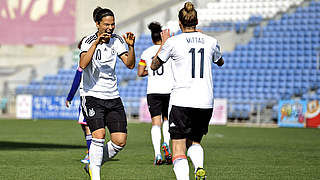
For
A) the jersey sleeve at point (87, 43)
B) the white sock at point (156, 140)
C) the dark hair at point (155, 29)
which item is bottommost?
the white sock at point (156, 140)

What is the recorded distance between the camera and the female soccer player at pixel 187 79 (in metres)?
6.83

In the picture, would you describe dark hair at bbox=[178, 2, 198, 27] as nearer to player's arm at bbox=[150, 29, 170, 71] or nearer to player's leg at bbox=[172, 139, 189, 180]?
player's arm at bbox=[150, 29, 170, 71]

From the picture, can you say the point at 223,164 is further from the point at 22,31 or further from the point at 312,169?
the point at 22,31

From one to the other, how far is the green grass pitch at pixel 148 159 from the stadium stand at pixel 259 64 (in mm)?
10496

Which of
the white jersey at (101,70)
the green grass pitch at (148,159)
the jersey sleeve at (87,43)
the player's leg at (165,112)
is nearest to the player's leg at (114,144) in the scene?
the white jersey at (101,70)

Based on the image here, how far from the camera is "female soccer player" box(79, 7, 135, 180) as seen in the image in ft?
24.8

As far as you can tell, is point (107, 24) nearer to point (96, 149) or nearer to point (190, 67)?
point (190, 67)

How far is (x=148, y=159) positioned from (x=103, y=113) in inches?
172

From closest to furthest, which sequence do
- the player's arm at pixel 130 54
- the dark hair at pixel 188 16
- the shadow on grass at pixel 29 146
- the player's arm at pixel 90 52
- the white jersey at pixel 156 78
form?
the dark hair at pixel 188 16, the player's arm at pixel 90 52, the player's arm at pixel 130 54, the white jersey at pixel 156 78, the shadow on grass at pixel 29 146

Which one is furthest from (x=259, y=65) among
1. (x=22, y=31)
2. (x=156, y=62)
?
(x=156, y=62)

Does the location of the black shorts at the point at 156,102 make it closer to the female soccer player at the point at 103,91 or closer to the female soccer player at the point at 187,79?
the female soccer player at the point at 103,91

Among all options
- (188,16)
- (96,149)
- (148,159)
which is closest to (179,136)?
(96,149)

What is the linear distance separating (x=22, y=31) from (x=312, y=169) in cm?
3284

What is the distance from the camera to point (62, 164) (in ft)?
35.6
